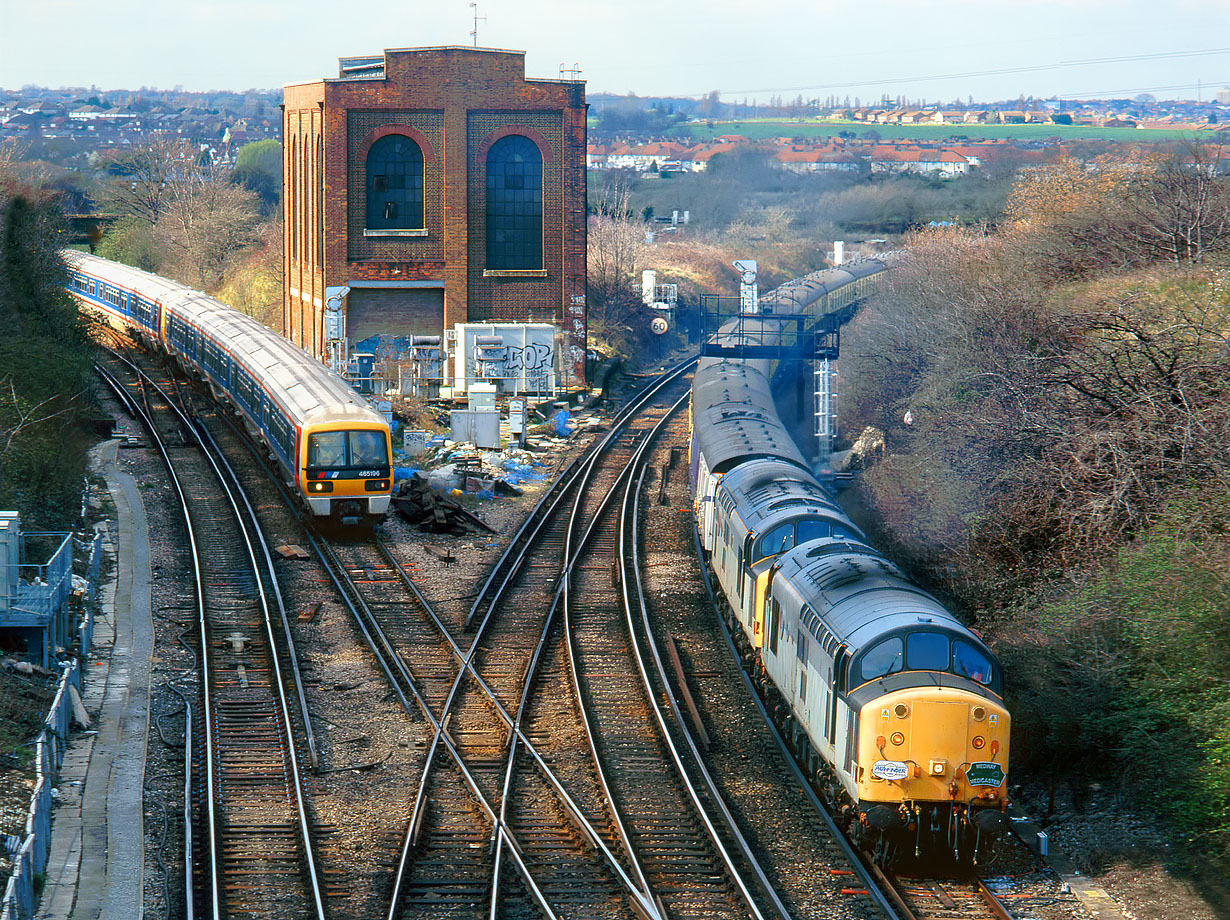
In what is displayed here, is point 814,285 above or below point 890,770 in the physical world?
above

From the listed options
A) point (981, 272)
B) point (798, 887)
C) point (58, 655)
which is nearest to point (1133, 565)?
point (798, 887)

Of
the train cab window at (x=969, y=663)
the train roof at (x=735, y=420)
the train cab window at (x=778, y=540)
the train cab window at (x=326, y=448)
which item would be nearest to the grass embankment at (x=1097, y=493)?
the train cab window at (x=969, y=663)

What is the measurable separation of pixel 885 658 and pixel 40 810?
8133 mm

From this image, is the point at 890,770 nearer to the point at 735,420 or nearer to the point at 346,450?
the point at 735,420

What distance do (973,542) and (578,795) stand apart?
8.24 m

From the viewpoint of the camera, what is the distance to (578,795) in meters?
14.1

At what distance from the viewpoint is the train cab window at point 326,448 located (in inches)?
947

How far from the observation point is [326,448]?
24094 millimetres

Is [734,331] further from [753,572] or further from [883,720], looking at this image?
[883,720]

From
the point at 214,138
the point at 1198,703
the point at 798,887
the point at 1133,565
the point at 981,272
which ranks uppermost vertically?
the point at 214,138

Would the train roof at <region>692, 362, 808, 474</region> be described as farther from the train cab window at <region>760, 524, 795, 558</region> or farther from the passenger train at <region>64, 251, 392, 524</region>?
A: the passenger train at <region>64, 251, 392, 524</region>

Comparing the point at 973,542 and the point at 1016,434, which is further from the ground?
the point at 1016,434

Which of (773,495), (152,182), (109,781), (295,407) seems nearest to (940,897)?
(773,495)

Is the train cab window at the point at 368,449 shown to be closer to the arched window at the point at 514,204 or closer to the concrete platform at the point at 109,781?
the concrete platform at the point at 109,781
